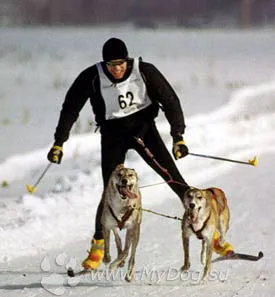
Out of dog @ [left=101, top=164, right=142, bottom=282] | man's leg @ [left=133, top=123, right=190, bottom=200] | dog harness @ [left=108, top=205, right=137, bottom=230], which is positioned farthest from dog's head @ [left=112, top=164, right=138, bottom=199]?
man's leg @ [left=133, top=123, right=190, bottom=200]

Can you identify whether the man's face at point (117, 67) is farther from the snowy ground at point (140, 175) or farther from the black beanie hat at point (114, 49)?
the snowy ground at point (140, 175)

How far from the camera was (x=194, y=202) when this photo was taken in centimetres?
340

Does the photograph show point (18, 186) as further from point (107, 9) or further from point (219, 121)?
point (107, 9)

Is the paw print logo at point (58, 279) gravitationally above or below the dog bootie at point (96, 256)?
below

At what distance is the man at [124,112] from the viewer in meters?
3.88

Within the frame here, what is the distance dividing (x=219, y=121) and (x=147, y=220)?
275 inches

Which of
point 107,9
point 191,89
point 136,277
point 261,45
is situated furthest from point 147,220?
point 107,9

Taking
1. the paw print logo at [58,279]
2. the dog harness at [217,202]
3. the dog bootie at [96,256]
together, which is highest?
the dog harness at [217,202]

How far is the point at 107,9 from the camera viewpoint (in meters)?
31.6

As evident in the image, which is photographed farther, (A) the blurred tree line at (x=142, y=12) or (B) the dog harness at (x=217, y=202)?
(A) the blurred tree line at (x=142, y=12)

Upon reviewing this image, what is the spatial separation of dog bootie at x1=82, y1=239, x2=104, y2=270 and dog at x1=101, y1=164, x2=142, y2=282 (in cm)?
43

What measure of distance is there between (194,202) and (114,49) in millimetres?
872

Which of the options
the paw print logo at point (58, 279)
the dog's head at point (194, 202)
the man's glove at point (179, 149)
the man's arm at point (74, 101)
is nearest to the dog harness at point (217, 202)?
the dog's head at point (194, 202)

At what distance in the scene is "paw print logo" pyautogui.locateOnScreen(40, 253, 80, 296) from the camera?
5.06 meters
